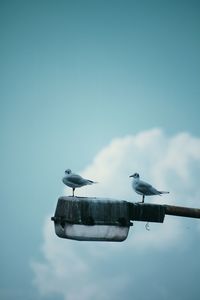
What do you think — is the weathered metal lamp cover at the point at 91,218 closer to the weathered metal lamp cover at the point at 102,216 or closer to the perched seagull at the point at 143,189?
the weathered metal lamp cover at the point at 102,216

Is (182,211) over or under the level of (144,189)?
over

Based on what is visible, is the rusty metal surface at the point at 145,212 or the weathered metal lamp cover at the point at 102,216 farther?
the rusty metal surface at the point at 145,212

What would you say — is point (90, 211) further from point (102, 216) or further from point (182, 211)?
point (182, 211)

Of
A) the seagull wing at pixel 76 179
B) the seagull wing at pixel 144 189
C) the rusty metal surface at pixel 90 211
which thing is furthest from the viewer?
the seagull wing at pixel 76 179

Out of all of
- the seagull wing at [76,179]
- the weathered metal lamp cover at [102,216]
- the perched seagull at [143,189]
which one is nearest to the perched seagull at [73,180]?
the seagull wing at [76,179]

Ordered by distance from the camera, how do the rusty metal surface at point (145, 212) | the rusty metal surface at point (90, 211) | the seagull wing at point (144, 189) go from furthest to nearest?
1. the seagull wing at point (144, 189)
2. the rusty metal surface at point (145, 212)
3. the rusty metal surface at point (90, 211)

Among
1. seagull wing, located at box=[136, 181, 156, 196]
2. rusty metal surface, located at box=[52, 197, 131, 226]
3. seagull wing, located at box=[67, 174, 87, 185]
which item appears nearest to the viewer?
rusty metal surface, located at box=[52, 197, 131, 226]

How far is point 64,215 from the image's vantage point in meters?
6.96

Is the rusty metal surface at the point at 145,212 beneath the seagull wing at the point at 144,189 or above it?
above

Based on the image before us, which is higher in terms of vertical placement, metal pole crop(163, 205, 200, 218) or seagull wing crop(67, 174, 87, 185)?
metal pole crop(163, 205, 200, 218)

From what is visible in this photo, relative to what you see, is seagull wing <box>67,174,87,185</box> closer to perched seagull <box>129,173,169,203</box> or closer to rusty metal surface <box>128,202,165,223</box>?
perched seagull <box>129,173,169,203</box>

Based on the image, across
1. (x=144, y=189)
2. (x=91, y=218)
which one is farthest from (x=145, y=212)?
(x=144, y=189)

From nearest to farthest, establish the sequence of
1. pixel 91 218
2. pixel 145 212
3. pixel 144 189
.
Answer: pixel 91 218
pixel 145 212
pixel 144 189

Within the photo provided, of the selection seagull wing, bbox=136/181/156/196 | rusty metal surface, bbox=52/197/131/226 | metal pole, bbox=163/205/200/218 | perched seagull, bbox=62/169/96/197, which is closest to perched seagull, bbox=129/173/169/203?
seagull wing, bbox=136/181/156/196
